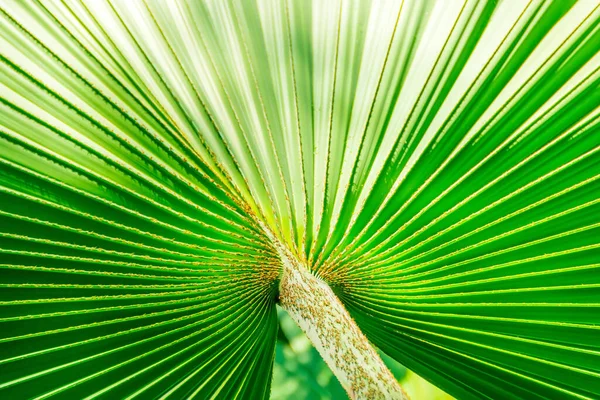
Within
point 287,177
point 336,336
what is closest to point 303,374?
point 336,336

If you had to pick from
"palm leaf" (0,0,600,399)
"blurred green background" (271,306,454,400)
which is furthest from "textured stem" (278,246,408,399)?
"blurred green background" (271,306,454,400)

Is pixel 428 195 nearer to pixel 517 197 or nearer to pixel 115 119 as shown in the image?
pixel 517 197

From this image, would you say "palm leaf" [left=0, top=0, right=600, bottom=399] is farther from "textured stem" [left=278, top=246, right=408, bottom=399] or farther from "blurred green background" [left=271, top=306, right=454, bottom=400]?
"blurred green background" [left=271, top=306, right=454, bottom=400]

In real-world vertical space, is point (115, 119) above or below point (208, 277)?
above

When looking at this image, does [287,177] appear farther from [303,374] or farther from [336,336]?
[303,374]

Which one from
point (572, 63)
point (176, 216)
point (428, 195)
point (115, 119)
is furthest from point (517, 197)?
point (115, 119)
